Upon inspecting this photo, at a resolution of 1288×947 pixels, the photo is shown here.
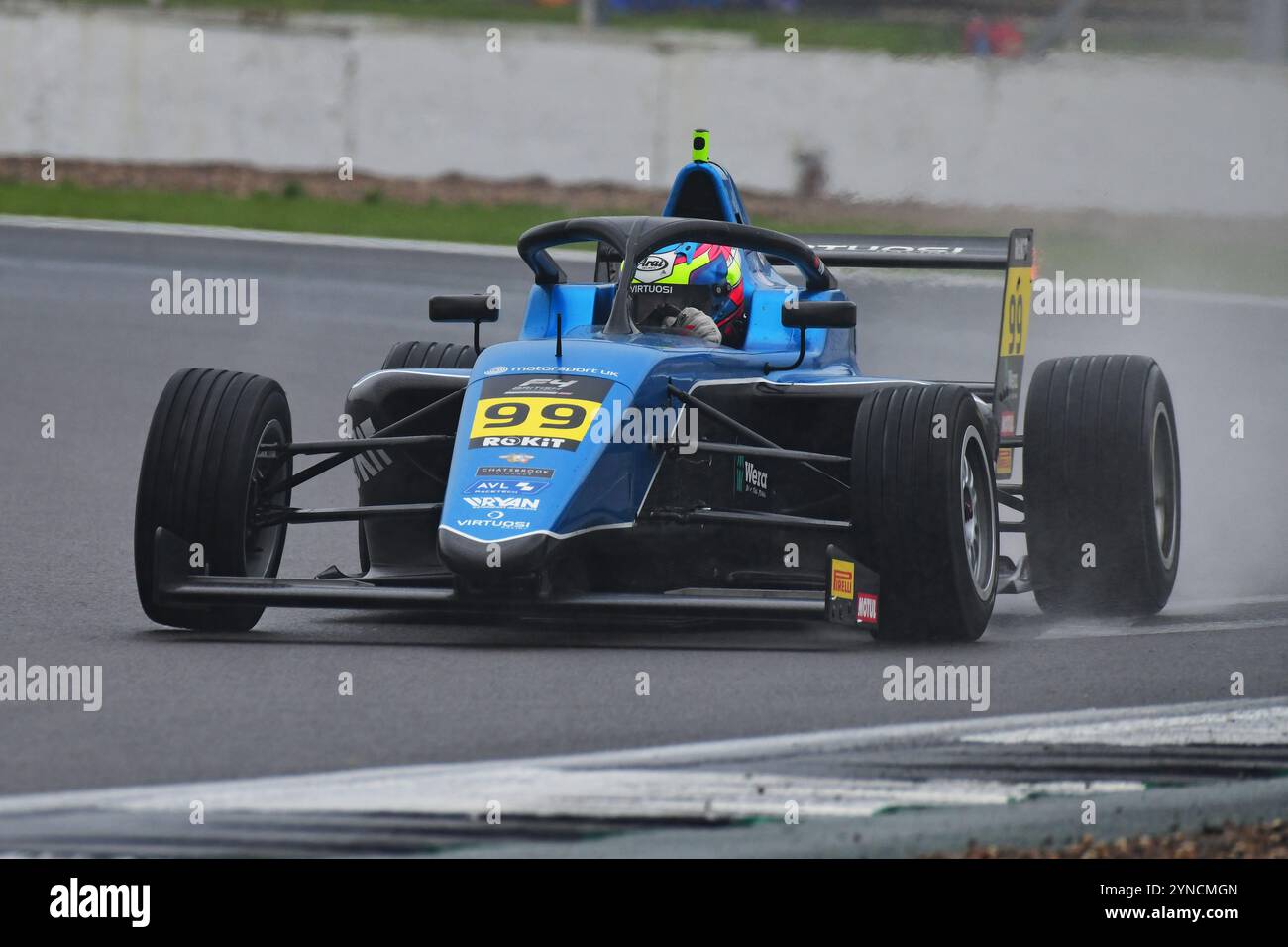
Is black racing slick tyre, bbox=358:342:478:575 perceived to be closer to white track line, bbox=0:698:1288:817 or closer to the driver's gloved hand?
the driver's gloved hand

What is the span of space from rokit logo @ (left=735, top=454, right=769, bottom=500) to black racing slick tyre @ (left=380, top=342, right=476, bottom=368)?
1633 millimetres

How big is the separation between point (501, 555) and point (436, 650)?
0.60 meters

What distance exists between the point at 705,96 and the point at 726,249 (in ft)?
41.8

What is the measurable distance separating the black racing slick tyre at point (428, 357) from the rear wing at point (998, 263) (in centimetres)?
163

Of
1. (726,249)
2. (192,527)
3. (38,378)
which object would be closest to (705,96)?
(38,378)

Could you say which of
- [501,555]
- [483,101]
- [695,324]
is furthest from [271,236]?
[501,555]

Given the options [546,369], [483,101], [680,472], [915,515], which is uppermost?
[483,101]

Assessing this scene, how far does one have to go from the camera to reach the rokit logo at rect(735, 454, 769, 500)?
27.8 feet

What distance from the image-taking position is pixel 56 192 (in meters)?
22.8

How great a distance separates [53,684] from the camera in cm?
717

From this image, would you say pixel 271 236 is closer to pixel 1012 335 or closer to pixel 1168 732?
pixel 1012 335

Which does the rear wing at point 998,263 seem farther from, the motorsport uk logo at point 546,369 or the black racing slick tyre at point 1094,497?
Result: the motorsport uk logo at point 546,369
